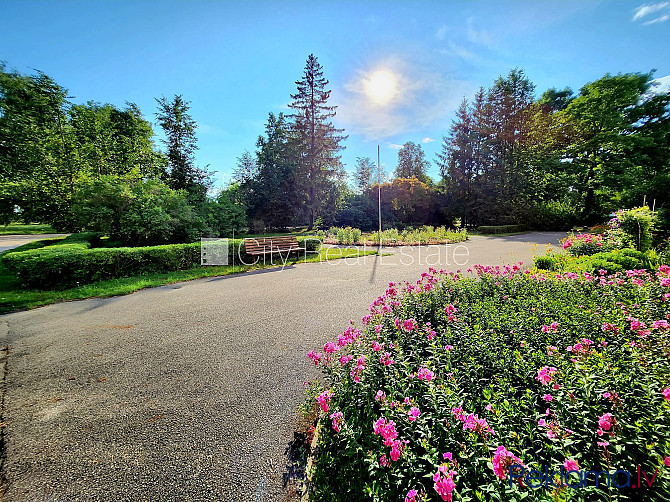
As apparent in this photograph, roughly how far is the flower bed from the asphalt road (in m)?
0.57

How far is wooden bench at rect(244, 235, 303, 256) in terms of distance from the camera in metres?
8.98

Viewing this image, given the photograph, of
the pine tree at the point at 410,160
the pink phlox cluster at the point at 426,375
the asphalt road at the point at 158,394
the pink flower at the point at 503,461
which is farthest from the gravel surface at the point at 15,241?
the pine tree at the point at 410,160

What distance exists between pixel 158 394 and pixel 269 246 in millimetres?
7053

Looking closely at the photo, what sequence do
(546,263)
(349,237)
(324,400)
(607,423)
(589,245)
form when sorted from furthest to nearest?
(349,237)
(589,245)
(546,263)
(324,400)
(607,423)

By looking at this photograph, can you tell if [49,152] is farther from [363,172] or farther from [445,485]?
[363,172]

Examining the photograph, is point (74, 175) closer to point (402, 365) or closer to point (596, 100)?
point (402, 365)

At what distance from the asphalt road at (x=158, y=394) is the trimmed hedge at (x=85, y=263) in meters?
1.53

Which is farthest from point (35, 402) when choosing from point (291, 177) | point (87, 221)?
point (291, 177)

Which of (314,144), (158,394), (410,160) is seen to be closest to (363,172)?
(410,160)

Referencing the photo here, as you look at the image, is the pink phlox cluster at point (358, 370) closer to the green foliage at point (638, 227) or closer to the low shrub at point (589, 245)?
the green foliage at point (638, 227)

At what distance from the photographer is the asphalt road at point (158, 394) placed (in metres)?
1.72

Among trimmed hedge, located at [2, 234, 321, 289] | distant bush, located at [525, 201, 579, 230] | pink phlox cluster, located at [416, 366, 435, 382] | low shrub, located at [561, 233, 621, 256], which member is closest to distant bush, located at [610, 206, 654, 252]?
low shrub, located at [561, 233, 621, 256]

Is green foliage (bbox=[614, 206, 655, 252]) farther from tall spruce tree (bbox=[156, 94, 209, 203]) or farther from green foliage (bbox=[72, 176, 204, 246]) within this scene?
tall spruce tree (bbox=[156, 94, 209, 203])

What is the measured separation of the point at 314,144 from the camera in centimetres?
2445
